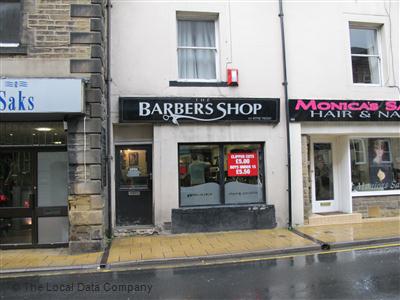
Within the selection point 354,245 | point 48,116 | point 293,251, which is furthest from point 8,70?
point 354,245

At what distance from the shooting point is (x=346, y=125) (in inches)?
447

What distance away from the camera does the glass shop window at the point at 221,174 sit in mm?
10609

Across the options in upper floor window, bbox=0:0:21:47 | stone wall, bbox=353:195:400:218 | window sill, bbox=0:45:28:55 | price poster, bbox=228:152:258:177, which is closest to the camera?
window sill, bbox=0:45:28:55

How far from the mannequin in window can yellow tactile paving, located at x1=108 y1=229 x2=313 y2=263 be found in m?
1.40

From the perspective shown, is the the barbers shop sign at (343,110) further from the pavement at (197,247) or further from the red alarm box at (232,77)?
the pavement at (197,247)

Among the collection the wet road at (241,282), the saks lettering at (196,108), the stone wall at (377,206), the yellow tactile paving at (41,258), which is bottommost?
the wet road at (241,282)

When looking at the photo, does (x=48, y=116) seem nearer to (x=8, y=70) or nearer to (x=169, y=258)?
(x=8, y=70)

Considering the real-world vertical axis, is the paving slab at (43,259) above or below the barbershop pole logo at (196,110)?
below

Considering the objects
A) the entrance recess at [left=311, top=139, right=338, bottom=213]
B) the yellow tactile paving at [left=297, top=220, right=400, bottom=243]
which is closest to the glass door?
the yellow tactile paving at [left=297, top=220, right=400, bottom=243]

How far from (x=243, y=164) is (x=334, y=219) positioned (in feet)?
9.74

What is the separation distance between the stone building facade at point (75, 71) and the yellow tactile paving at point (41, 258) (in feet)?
1.11

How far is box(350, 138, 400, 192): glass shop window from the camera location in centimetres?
1200

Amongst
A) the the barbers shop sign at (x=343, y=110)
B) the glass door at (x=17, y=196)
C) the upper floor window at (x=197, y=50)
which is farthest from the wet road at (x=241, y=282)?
→ the upper floor window at (x=197, y=50)

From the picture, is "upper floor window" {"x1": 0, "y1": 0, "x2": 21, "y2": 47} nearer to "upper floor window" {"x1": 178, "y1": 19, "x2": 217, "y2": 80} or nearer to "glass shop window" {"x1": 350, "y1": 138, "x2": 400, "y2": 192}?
"upper floor window" {"x1": 178, "y1": 19, "x2": 217, "y2": 80}
